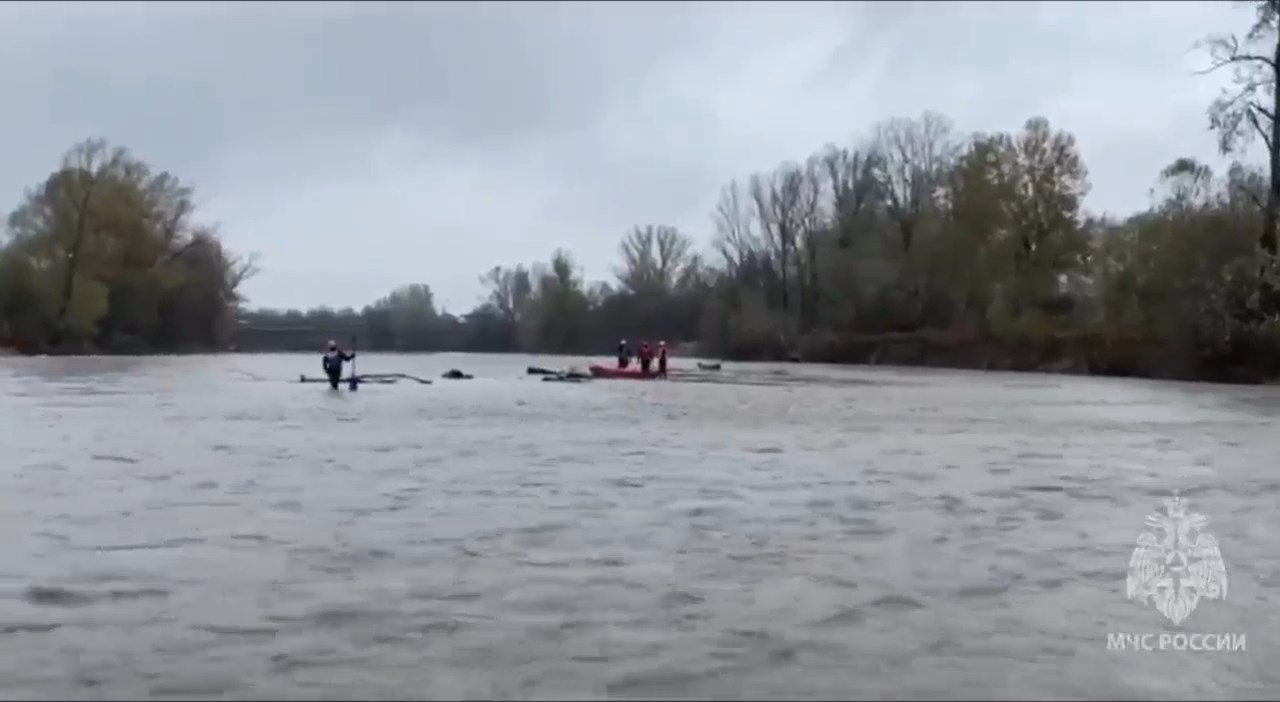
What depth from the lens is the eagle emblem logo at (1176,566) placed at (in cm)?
827

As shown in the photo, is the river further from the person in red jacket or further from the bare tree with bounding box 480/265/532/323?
the bare tree with bounding box 480/265/532/323

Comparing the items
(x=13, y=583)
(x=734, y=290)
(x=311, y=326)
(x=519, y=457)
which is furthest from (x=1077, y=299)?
(x=311, y=326)

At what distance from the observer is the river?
6477mm

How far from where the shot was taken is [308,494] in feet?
42.2

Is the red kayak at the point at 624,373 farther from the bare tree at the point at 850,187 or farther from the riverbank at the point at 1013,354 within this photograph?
the bare tree at the point at 850,187

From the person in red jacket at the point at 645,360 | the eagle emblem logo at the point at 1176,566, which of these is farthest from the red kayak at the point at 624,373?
the eagle emblem logo at the point at 1176,566

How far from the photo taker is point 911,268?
67.4 metres

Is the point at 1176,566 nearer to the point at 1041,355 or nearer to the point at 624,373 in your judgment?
the point at 624,373

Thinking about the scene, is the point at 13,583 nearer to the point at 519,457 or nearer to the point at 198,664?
the point at 198,664

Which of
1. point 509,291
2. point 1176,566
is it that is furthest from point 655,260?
point 1176,566

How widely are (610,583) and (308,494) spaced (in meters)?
5.16

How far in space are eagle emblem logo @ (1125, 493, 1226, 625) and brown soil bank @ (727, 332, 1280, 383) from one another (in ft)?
110

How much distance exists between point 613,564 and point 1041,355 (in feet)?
167
